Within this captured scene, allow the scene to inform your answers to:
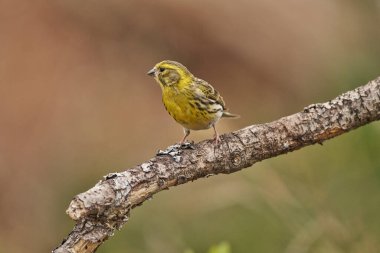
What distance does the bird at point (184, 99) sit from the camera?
3738 millimetres

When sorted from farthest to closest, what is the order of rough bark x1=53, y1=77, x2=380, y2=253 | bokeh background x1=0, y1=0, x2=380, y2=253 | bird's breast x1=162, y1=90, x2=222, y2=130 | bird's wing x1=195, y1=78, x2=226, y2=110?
bokeh background x1=0, y1=0, x2=380, y2=253, bird's wing x1=195, y1=78, x2=226, y2=110, bird's breast x1=162, y1=90, x2=222, y2=130, rough bark x1=53, y1=77, x2=380, y2=253

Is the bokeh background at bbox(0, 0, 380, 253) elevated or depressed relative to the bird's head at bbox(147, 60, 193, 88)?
elevated

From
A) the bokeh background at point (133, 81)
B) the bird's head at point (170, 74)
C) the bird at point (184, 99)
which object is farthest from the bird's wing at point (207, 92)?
A: the bokeh background at point (133, 81)

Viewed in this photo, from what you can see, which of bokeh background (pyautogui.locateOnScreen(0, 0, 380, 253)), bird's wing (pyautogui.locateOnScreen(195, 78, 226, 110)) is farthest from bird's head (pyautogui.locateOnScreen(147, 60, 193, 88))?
bokeh background (pyautogui.locateOnScreen(0, 0, 380, 253))

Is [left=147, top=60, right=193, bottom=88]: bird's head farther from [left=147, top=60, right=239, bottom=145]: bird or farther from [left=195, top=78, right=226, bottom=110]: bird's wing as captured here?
[left=195, top=78, right=226, bottom=110]: bird's wing

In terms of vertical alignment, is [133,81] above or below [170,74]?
above

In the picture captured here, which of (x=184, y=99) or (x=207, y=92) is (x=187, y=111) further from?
(x=207, y=92)

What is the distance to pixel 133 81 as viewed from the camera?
11.9 meters

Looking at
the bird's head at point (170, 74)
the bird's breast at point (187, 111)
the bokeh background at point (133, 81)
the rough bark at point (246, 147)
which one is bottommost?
the rough bark at point (246, 147)

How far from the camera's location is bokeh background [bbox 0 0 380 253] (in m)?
6.48

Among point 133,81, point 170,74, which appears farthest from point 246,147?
point 133,81

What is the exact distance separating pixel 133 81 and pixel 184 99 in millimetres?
8112

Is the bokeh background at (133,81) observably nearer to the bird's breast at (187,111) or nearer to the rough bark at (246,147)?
the bird's breast at (187,111)

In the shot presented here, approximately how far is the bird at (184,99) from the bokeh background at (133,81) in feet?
5.32
